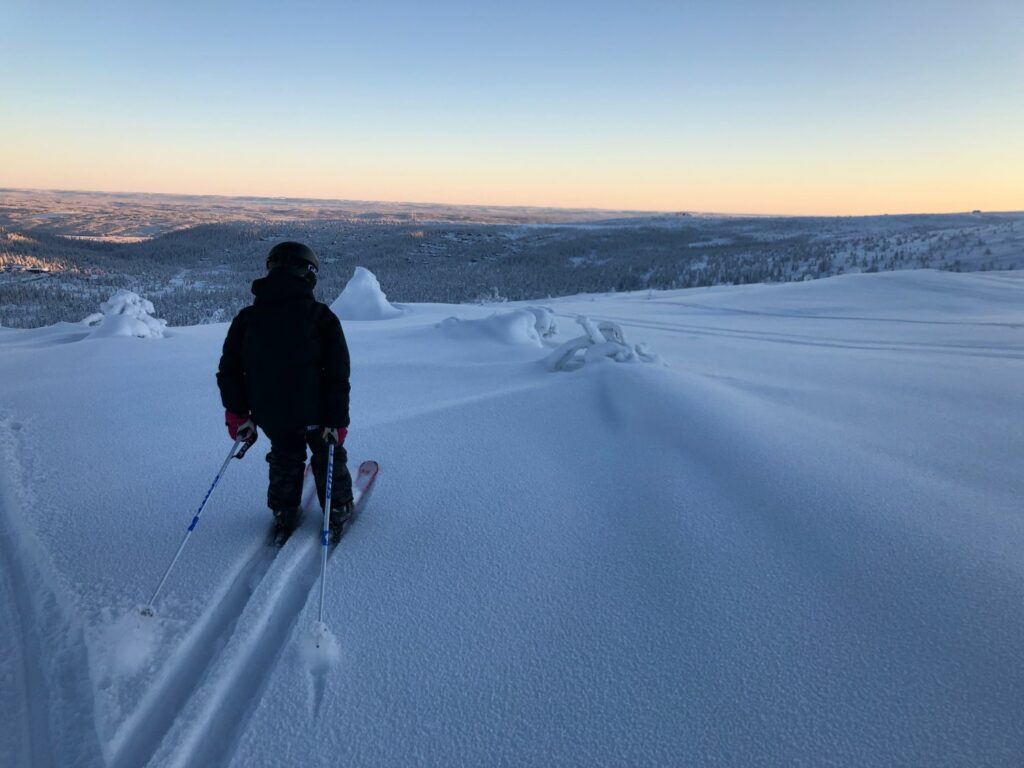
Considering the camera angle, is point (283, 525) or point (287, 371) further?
point (283, 525)

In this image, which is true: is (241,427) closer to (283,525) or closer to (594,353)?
(283,525)

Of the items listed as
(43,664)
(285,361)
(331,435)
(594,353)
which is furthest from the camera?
(594,353)

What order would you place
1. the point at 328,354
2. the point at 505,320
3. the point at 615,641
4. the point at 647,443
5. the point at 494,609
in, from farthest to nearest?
the point at 505,320, the point at 647,443, the point at 328,354, the point at 494,609, the point at 615,641

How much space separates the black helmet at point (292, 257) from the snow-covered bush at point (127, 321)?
21.6 ft

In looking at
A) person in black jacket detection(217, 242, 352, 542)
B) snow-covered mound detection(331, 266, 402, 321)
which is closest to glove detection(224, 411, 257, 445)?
person in black jacket detection(217, 242, 352, 542)

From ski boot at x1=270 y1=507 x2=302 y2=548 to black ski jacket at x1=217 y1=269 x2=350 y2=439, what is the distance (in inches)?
18.9

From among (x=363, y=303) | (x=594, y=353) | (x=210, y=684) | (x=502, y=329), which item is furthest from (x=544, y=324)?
(x=210, y=684)

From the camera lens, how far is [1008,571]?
2365 millimetres

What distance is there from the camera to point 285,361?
8.49 ft

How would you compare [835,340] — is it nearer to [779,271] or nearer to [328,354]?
[328,354]

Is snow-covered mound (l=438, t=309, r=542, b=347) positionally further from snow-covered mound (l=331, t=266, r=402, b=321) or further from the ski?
snow-covered mound (l=331, t=266, r=402, b=321)

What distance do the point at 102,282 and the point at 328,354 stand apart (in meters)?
45.1

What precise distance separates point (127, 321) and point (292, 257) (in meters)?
6.98

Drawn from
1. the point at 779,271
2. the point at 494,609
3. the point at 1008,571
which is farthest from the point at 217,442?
the point at 779,271
